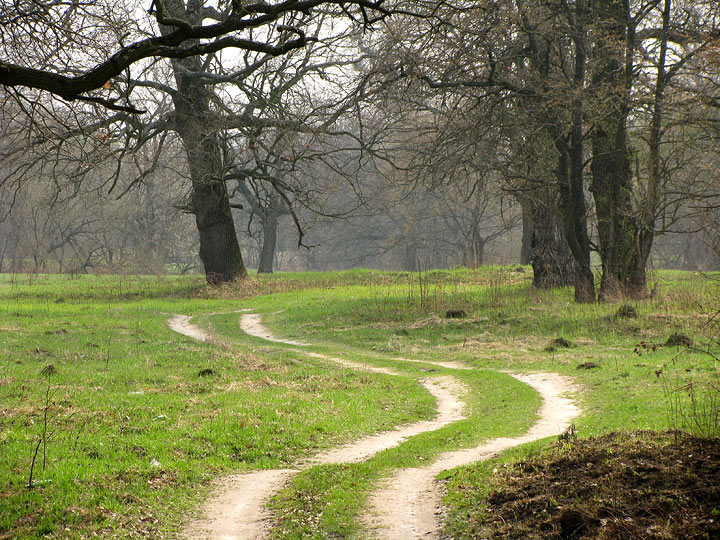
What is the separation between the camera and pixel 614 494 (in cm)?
474

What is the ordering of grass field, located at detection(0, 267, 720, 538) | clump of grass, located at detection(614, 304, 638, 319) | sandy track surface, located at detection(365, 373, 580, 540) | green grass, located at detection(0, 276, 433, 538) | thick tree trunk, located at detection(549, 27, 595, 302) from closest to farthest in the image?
sandy track surface, located at detection(365, 373, 580, 540) → green grass, located at detection(0, 276, 433, 538) → grass field, located at detection(0, 267, 720, 538) → clump of grass, located at detection(614, 304, 638, 319) → thick tree trunk, located at detection(549, 27, 595, 302)

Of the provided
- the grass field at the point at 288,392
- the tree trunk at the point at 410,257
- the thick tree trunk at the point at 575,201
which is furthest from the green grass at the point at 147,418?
the tree trunk at the point at 410,257

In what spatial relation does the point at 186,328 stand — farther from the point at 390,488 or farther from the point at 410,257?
the point at 410,257

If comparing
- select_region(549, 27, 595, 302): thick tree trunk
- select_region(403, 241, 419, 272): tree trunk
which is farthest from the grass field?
select_region(403, 241, 419, 272): tree trunk

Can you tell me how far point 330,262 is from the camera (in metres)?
71.9

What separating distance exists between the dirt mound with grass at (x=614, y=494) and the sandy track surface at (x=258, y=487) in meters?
2.12

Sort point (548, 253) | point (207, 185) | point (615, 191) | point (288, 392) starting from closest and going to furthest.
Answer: point (288, 392) < point (615, 191) < point (548, 253) < point (207, 185)

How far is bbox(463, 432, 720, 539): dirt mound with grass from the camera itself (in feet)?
14.1

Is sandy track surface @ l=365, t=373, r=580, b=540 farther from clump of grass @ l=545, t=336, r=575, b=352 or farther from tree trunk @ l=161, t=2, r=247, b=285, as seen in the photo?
tree trunk @ l=161, t=2, r=247, b=285

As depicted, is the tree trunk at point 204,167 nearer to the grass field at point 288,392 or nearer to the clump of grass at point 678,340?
the grass field at point 288,392

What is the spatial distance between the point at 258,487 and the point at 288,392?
427 cm

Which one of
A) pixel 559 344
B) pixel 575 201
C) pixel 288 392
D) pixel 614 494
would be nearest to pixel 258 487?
pixel 614 494

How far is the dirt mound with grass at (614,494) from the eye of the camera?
170 inches

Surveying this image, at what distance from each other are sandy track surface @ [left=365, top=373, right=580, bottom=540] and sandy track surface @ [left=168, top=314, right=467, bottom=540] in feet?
3.23
